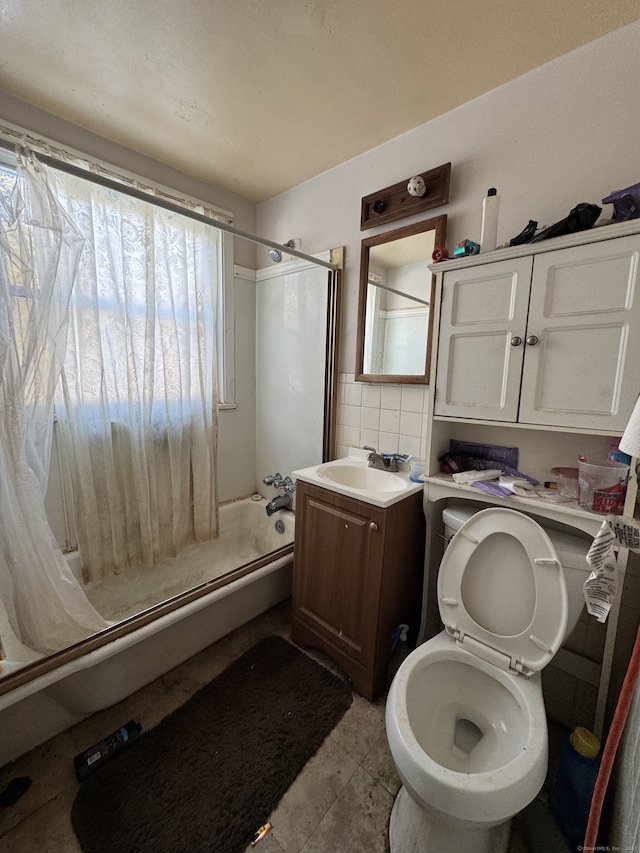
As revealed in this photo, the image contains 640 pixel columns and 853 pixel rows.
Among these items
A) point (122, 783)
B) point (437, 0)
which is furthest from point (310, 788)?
point (437, 0)

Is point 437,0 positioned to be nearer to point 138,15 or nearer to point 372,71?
point 372,71

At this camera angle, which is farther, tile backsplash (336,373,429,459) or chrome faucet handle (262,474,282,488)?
chrome faucet handle (262,474,282,488)

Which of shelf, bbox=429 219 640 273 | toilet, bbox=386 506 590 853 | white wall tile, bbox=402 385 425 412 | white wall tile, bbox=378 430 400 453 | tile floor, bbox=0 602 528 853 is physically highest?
shelf, bbox=429 219 640 273

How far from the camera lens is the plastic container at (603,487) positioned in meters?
1.01

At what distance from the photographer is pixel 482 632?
1095mm

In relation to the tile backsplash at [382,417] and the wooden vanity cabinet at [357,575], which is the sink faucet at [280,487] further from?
the wooden vanity cabinet at [357,575]

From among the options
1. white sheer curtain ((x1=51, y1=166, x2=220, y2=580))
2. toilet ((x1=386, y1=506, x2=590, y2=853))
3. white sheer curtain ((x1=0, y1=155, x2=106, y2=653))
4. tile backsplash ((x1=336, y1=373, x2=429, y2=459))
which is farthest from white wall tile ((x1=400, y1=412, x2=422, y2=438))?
white sheer curtain ((x1=0, y1=155, x2=106, y2=653))

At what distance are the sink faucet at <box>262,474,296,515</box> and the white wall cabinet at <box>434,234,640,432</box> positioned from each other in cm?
121

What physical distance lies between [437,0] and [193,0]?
A: 2.45 ft

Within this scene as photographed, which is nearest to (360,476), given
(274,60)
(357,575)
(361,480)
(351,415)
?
(361,480)

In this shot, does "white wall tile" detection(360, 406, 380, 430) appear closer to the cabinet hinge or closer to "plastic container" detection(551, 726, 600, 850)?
the cabinet hinge

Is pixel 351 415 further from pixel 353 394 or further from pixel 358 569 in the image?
pixel 358 569

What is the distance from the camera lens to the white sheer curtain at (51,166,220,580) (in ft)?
5.17

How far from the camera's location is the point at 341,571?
56.3 inches
